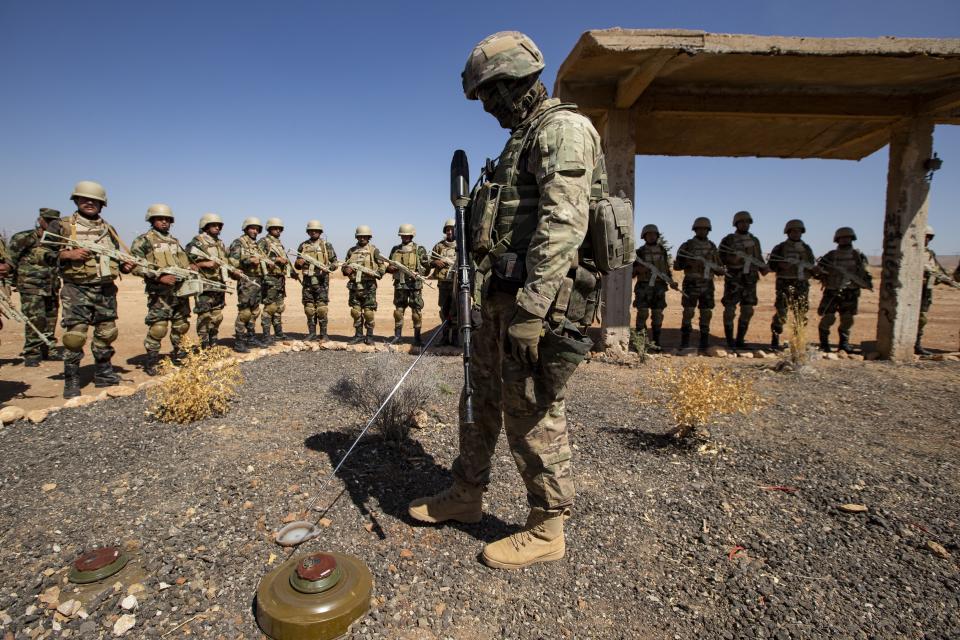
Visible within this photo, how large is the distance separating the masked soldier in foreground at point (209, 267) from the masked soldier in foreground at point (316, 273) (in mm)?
1492

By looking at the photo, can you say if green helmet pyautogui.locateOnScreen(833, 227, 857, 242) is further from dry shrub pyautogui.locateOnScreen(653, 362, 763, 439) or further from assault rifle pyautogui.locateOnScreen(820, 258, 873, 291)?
dry shrub pyautogui.locateOnScreen(653, 362, 763, 439)

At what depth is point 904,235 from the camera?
789cm

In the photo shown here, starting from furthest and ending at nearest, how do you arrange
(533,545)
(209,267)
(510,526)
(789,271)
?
(789,271), (209,267), (510,526), (533,545)

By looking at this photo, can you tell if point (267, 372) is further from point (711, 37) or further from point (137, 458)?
point (711, 37)

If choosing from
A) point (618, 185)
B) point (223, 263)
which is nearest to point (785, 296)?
point (618, 185)

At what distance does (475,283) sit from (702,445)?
2.59 meters

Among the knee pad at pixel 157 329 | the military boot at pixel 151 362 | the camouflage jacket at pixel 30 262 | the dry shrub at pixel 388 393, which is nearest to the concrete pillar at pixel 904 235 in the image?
the dry shrub at pixel 388 393

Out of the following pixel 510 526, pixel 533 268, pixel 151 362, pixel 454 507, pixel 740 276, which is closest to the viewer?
pixel 533 268

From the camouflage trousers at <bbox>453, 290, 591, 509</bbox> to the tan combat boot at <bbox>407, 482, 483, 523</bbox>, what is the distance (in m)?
0.40

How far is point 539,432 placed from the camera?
92.1 inches

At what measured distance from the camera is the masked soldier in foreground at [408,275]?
31.8ft

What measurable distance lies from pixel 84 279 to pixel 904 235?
461 inches

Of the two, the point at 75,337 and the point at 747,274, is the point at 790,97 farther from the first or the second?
the point at 75,337

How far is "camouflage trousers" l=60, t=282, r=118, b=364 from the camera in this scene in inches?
226
